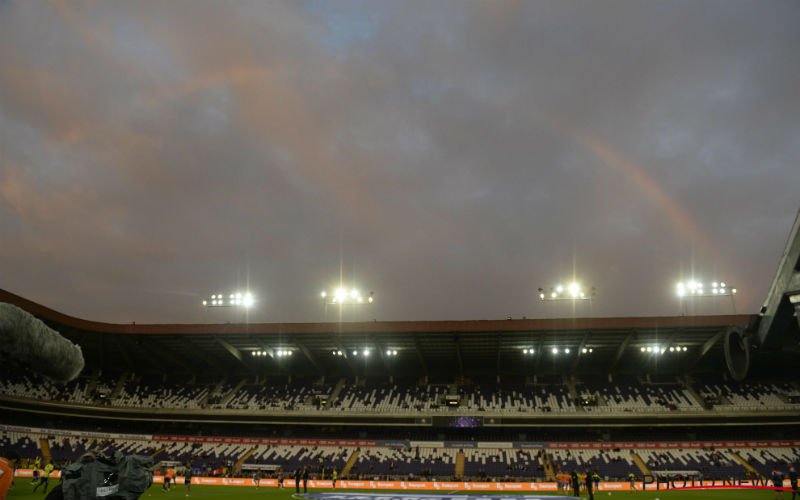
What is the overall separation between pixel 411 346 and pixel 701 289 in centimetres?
3051

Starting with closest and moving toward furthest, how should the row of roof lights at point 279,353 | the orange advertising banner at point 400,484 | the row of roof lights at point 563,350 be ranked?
the orange advertising banner at point 400,484
the row of roof lights at point 563,350
the row of roof lights at point 279,353

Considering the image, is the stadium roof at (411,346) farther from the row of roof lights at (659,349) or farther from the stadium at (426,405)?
the stadium at (426,405)

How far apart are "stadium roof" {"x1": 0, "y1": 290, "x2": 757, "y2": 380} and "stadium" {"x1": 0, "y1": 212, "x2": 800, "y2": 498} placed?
0.25 m

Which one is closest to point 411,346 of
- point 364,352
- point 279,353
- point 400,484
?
point 364,352

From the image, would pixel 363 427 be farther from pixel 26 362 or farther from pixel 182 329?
pixel 26 362

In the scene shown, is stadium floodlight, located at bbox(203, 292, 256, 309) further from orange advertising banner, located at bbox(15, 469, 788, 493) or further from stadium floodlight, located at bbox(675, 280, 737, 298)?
stadium floodlight, located at bbox(675, 280, 737, 298)

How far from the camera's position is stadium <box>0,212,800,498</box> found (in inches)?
2037

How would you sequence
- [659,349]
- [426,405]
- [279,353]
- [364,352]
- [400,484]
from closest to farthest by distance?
[400,484], [659,349], [426,405], [279,353], [364,352]

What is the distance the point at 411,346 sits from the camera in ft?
196

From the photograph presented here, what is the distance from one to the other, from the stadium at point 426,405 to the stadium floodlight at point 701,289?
3.84 m

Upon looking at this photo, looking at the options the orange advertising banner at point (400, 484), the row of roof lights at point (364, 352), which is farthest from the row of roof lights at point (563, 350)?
the orange advertising banner at point (400, 484)

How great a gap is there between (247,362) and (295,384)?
274 inches

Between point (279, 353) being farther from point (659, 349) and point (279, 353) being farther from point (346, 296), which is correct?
point (659, 349)

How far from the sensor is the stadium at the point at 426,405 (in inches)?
2037
